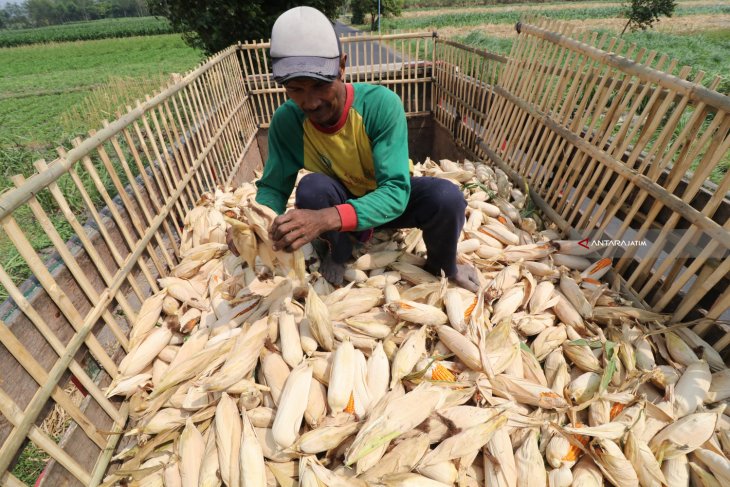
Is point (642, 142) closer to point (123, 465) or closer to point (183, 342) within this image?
point (183, 342)

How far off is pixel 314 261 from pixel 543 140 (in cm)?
249

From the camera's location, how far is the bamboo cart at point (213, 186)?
1604 millimetres

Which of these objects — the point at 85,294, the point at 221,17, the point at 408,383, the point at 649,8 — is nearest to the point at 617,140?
the point at 408,383

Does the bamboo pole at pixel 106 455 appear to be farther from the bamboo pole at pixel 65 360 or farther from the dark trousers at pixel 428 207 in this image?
the dark trousers at pixel 428 207

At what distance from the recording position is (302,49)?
5.61 feet

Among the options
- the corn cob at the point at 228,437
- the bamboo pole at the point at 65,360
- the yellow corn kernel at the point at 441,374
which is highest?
the bamboo pole at the point at 65,360

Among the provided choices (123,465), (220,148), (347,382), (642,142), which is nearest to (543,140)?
(642,142)

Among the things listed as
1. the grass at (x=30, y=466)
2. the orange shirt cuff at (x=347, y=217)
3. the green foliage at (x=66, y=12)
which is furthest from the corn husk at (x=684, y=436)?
the green foliage at (x=66, y=12)

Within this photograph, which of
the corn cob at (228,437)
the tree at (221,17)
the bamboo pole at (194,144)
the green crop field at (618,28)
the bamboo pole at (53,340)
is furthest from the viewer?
the green crop field at (618,28)

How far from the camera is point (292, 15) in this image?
5.77 ft

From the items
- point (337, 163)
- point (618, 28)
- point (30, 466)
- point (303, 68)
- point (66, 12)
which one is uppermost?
point (303, 68)

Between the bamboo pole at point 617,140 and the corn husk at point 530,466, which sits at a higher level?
the bamboo pole at point 617,140

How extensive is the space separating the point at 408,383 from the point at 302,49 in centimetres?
171

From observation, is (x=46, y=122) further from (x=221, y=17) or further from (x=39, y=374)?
(x=39, y=374)
